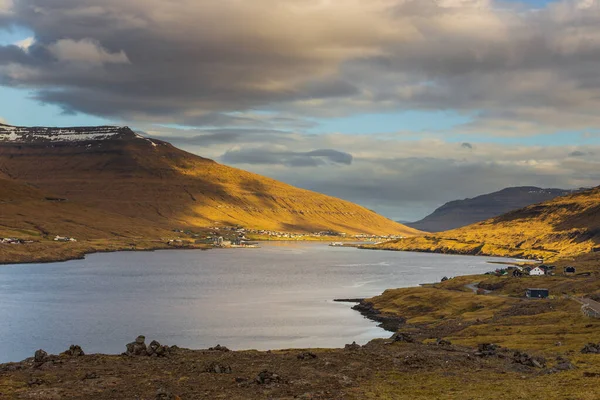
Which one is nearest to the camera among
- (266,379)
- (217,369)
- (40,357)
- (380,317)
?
(266,379)

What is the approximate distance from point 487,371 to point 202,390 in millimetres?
22136

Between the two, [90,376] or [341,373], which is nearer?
[90,376]

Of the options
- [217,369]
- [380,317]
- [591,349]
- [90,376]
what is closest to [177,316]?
[380,317]

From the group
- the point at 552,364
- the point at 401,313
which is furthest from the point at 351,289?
the point at 552,364

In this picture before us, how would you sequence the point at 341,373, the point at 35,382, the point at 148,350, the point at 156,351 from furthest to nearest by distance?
1. the point at 148,350
2. the point at 156,351
3. the point at 341,373
4. the point at 35,382

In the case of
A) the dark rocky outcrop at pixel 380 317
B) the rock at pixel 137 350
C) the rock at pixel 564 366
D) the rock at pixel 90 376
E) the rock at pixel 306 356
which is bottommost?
the dark rocky outcrop at pixel 380 317

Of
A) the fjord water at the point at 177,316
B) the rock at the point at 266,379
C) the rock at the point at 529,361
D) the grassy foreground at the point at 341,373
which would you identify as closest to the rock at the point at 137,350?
the grassy foreground at the point at 341,373

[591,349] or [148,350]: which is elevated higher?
[148,350]

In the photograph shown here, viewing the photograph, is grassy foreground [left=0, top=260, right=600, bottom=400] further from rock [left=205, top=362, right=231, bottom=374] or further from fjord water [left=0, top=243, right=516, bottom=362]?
fjord water [left=0, top=243, right=516, bottom=362]

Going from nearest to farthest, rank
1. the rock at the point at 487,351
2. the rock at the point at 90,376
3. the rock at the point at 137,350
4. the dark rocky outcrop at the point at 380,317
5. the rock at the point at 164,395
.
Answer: the rock at the point at 164,395 < the rock at the point at 90,376 < the rock at the point at 487,351 < the rock at the point at 137,350 < the dark rocky outcrop at the point at 380,317

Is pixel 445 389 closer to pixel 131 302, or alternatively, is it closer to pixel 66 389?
pixel 66 389

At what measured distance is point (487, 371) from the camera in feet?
165

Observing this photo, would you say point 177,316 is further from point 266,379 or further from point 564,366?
point 564,366

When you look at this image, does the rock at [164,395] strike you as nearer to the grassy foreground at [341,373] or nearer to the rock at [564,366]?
the grassy foreground at [341,373]
